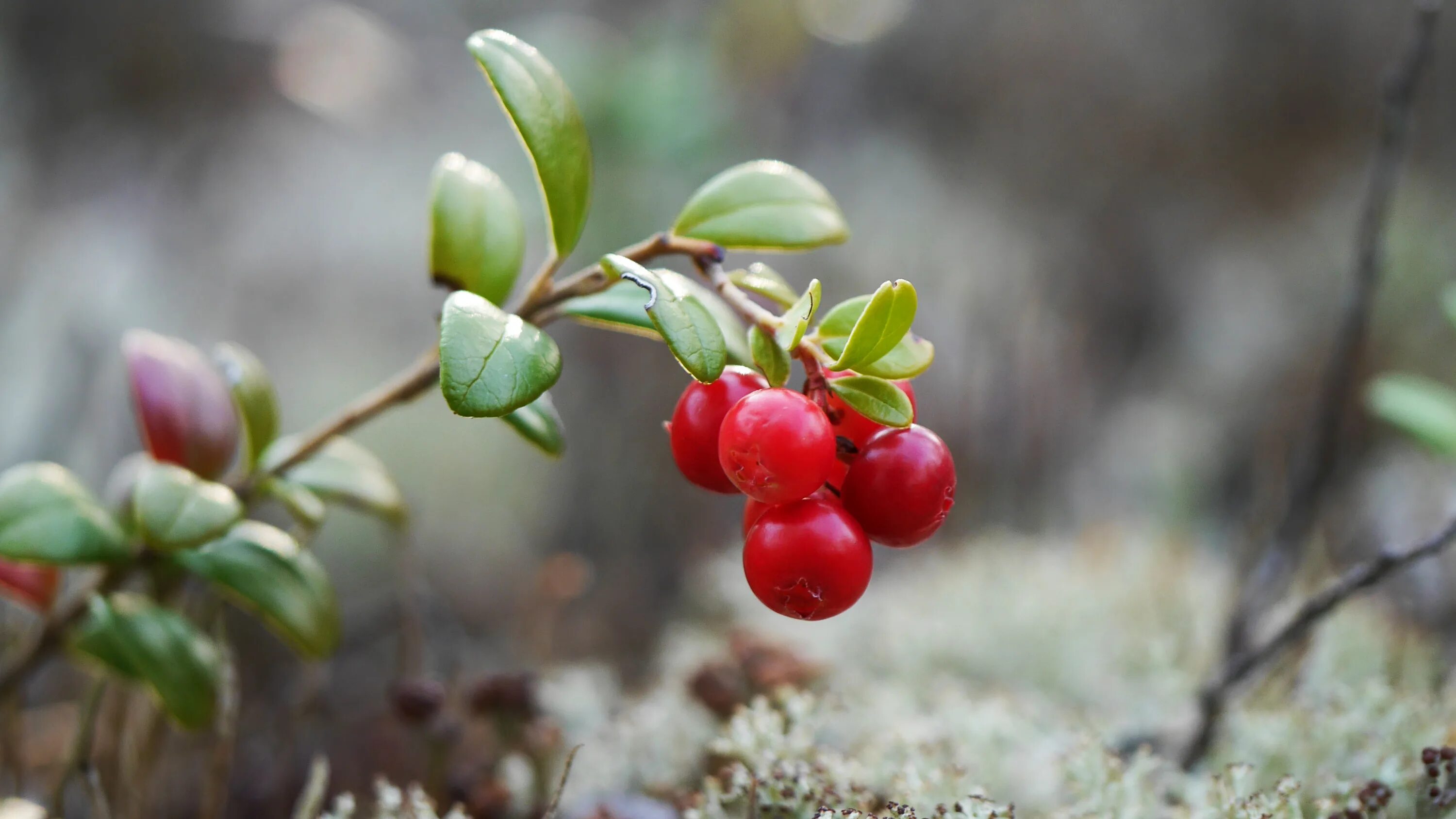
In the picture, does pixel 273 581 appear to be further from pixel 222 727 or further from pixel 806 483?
pixel 806 483

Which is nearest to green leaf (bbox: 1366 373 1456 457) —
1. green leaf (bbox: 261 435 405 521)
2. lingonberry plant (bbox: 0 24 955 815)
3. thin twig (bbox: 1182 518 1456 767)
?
thin twig (bbox: 1182 518 1456 767)

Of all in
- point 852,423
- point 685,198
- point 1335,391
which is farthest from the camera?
point 685,198

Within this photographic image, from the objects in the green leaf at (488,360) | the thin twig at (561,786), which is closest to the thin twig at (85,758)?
the thin twig at (561,786)

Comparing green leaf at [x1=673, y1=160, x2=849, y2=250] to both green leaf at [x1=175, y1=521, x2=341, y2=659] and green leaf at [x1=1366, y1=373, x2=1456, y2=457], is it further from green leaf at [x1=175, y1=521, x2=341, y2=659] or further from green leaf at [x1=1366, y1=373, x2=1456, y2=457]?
green leaf at [x1=1366, y1=373, x2=1456, y2=457]

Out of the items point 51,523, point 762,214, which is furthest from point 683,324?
point 51,523

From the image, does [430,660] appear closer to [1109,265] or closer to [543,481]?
[543,481]

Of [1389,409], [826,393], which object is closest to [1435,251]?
[1389,409]

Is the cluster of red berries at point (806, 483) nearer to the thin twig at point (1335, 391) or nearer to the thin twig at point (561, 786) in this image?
the thin twig at point (561, 786)
